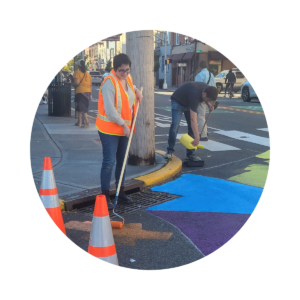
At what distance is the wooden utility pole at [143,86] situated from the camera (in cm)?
556

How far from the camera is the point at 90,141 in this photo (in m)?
8.12

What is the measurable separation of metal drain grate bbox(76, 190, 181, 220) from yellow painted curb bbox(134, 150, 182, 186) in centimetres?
23

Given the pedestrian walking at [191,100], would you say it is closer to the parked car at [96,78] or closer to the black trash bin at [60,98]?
the black trash bin at [60,98]

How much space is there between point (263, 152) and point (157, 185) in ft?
10.5

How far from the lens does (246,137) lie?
9.30 meters

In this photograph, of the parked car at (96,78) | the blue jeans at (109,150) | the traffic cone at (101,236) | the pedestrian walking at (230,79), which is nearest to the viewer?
the traffic cone at (101,236)

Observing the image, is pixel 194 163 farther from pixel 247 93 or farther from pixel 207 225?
pixel 247 93

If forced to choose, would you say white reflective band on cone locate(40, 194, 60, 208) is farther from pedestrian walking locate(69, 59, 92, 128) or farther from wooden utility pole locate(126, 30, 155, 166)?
pedestrian walking locate(69, 59, 92, 128)

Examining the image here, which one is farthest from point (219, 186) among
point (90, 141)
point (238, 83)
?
point (238, 83)

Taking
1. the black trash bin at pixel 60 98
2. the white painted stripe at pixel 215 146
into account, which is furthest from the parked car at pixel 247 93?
the white painted stripe at pixel 215 146

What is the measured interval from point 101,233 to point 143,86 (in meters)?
3.19

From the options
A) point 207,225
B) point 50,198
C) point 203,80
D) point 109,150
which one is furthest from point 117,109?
point 203,80

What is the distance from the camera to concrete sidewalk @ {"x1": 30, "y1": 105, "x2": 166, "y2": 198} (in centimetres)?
498

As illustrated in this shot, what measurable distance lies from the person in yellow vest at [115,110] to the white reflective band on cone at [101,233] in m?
1.28
